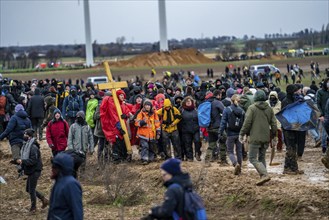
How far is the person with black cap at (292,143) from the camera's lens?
14.9 meters

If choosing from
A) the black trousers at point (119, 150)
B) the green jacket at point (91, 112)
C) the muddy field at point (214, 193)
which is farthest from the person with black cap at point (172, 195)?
the green jacket at point (91, 112)

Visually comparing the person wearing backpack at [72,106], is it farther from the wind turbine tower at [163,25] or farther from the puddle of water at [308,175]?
the wind turbine tower at [163,25]

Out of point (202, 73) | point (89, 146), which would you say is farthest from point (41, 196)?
point (202, 73)

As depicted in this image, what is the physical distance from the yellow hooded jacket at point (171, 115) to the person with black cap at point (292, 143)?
285 centimetres

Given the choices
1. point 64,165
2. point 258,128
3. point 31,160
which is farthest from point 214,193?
point 64,165

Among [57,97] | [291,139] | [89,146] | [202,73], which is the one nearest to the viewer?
[291,139]

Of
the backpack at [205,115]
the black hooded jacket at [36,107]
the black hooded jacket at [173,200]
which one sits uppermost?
the black hooded jacket at [173,200]

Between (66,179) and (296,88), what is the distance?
7473 millimetres

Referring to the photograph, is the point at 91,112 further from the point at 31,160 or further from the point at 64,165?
the point at 64,165

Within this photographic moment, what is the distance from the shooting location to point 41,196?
14.1 m

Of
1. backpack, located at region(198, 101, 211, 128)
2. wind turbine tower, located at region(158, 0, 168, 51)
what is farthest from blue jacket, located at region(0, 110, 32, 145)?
wind turbine tower, located at region(158, 0, 168, 51)

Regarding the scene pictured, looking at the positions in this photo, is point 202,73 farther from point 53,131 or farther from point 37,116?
point 53,131

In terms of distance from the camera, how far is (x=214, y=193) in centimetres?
1418

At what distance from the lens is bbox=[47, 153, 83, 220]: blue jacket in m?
8.86
